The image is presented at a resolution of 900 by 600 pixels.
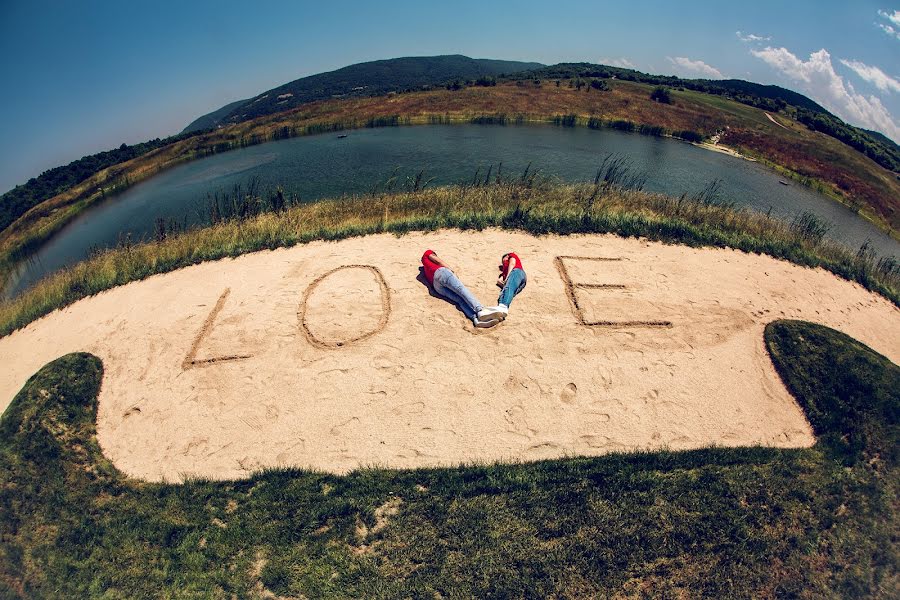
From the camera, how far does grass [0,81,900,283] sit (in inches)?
973

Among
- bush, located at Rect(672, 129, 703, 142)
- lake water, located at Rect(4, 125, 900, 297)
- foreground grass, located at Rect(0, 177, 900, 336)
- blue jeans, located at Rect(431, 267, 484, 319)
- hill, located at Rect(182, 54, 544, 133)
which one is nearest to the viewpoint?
blue jeans, located at Rect(431, 267, 484, 319)

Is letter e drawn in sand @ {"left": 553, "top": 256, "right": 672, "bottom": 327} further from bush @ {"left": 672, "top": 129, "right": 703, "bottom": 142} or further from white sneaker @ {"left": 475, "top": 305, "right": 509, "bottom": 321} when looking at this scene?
bush @ {"left": 672, "top": 129, "right": 703, "bottom": 142}

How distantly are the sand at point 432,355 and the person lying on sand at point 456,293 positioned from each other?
9.6 inches

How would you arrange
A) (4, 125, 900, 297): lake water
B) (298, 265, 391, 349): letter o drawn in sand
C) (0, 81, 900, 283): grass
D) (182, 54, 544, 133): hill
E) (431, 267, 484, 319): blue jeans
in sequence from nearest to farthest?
1. (298, 265, 391, 349): letter o drawn in sand
2. (431, 267, 484, 319): blue jeans
3. (4, 125, 900, 297): lake water
4. (0, 81, 900, 283): grass
5. (182, 54, 544, 133): hill

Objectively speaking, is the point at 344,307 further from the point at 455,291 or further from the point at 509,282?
the point at 509,282

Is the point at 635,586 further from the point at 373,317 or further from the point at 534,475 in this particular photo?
the point at 373,317

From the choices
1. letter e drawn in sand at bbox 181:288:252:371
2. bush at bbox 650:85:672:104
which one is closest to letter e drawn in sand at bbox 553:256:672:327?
letter e drawn in sand at bbox 181:288:252:371

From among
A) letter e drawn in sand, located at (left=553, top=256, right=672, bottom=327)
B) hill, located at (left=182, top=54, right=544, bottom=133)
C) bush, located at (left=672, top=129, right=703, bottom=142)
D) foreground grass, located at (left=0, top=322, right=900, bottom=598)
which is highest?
hill, located at (left=182, top=54, right=544, bottom=133)

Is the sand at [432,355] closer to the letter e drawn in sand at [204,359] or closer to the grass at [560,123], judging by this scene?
the letter e drawn in sand at [204,359]

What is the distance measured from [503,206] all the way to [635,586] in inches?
426

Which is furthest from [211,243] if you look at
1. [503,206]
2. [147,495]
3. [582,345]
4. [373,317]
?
[582,345]

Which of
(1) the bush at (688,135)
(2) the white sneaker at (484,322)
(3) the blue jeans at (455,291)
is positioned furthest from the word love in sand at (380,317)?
(1) the bush at (688,135)

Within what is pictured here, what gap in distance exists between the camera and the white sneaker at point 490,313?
8.06 m

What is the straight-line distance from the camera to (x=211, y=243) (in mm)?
12008
